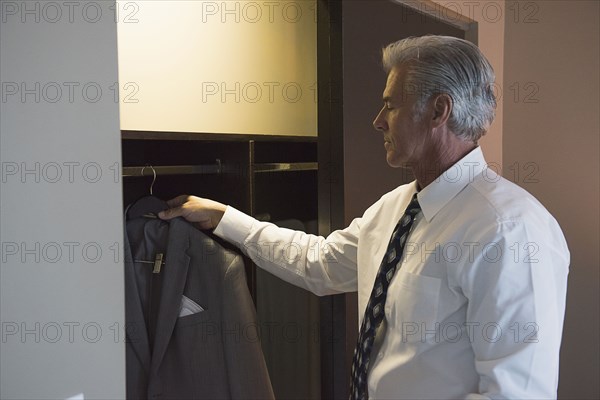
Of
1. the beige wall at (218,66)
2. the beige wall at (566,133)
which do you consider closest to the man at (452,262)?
the beige wall at (218,66)

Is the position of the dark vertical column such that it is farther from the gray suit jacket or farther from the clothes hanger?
the clothes hanger

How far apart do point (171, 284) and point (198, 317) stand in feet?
0.37

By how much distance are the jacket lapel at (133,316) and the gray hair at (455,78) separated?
77 cm

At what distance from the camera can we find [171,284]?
5.02ft

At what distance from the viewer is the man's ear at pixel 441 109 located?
1.38m

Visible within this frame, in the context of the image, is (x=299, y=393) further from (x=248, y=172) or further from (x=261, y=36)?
(x=261, y=36)

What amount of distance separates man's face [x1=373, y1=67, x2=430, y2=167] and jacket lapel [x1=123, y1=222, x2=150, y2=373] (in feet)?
2.19

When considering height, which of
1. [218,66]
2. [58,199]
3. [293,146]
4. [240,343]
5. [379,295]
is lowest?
[240,343]

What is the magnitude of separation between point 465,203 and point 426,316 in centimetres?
26

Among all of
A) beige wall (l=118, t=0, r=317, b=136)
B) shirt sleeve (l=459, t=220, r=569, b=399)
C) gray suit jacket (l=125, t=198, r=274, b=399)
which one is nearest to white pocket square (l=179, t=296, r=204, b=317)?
gray suit jacket (l=125, t=198, r=274, b=399)

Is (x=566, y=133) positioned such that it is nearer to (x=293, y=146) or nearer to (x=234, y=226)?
(x=293, y=146)

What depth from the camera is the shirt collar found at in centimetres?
141

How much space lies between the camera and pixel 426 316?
1.34m

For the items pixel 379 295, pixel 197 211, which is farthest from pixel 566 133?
pixel 197 211
